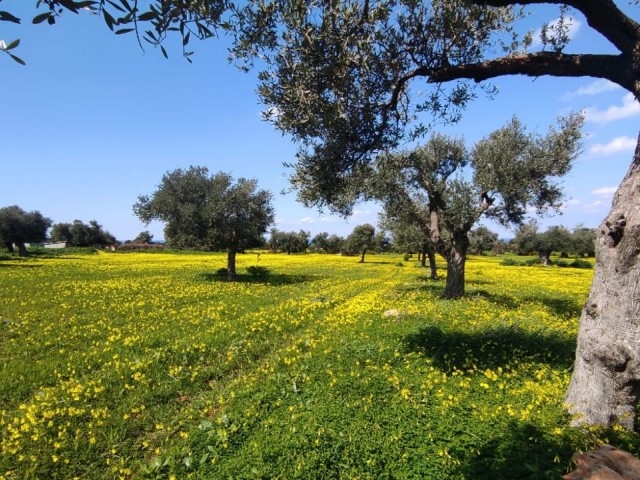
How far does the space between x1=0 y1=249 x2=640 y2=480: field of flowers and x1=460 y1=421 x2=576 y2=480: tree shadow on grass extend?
0.09ft

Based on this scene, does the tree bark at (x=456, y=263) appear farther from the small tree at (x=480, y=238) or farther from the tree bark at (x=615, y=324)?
the small tree at (x=480, y=238)

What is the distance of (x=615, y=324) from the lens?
5652 mm

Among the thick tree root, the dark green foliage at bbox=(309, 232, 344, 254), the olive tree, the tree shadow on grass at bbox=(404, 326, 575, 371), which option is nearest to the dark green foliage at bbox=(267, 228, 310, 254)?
the dark green foliage at bbox=(309, 232, 344, 254)

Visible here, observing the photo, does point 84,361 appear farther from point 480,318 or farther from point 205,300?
point 480,318

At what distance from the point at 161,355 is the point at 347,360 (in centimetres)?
571

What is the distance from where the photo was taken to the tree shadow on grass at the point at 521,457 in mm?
4887

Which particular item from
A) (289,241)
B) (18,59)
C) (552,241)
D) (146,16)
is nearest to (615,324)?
(146,16)

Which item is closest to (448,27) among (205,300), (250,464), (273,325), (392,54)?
(392,54)

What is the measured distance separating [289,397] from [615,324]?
20.9 ft

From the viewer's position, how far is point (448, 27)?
7105mm

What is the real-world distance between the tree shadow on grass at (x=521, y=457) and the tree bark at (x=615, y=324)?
974 millimetres

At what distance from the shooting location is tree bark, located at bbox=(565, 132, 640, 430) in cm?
548

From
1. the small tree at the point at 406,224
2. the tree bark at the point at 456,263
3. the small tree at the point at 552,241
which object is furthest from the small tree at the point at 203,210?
the small tree at the point at 552,241

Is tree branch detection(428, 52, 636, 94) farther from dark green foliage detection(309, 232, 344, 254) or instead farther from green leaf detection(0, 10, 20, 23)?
dark green foliage detection(309, 232, 344, 254)
